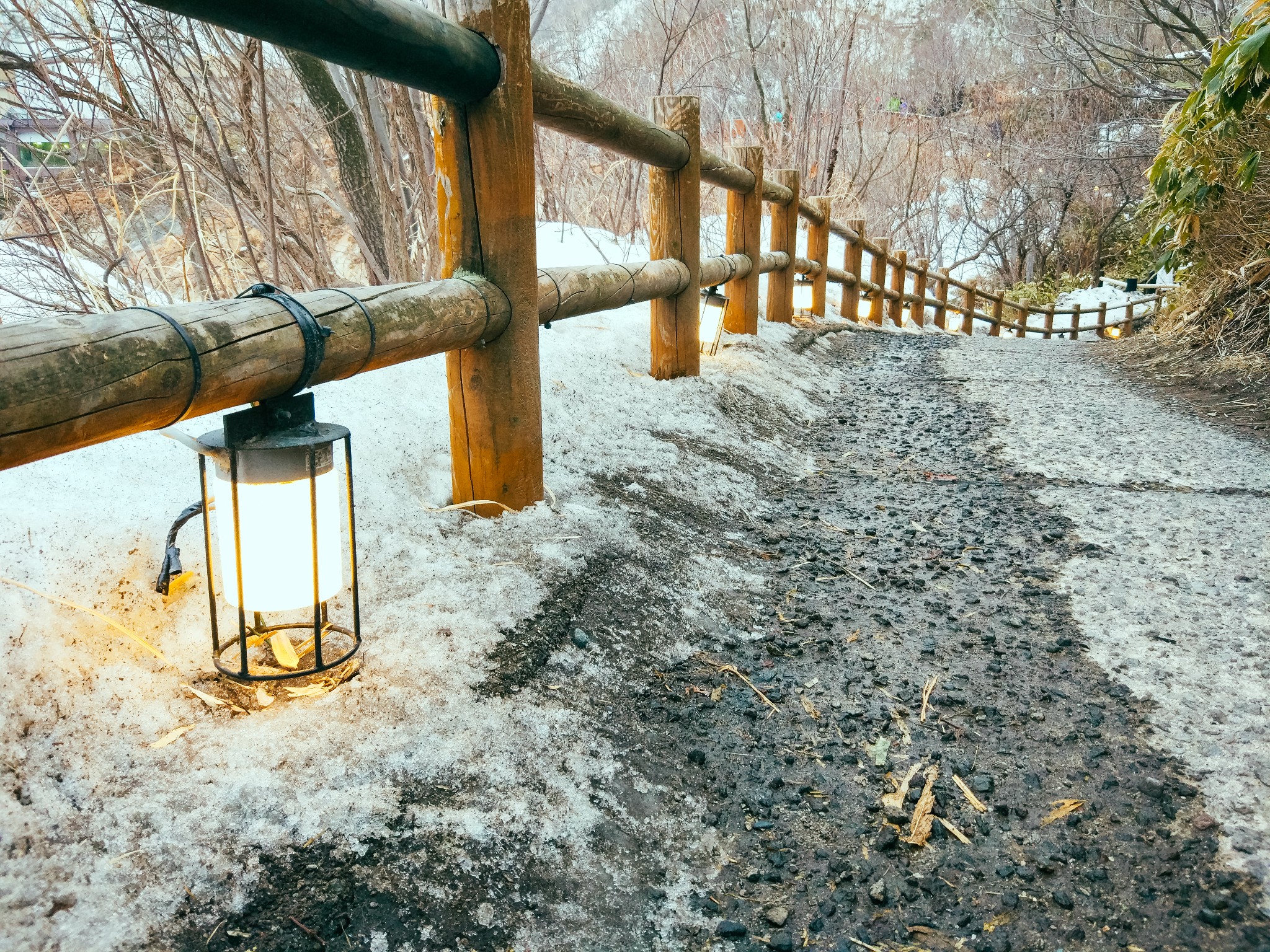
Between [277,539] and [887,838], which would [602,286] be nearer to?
[277,539]

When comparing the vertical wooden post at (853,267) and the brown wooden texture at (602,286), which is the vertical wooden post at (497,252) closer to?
the brown wooden texture at (602,286)

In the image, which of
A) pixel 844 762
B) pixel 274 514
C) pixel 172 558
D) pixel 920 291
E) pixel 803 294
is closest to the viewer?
pixel 274 514

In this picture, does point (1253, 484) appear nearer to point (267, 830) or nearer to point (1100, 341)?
point (267, 830)

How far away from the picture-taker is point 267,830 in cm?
101

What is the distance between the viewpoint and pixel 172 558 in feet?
4.21

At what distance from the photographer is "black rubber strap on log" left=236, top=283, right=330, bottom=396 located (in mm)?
1177

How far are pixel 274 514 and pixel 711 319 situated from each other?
2.73 m

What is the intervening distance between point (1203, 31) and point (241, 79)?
30.0 feet

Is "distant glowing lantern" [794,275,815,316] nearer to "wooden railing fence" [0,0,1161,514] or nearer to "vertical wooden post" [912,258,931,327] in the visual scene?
"wooden railing fence" [0,0,1161,514]

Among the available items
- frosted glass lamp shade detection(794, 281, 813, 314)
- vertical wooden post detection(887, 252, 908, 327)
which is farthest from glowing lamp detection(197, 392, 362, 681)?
vertical wooden post detection(887, 252, 908, 327)

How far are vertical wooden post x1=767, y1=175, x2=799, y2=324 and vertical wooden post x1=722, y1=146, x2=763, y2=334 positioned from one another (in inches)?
29.4

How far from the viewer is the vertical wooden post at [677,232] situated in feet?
10.1

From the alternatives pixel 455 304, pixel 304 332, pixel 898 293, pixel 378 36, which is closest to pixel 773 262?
pixel 455 304

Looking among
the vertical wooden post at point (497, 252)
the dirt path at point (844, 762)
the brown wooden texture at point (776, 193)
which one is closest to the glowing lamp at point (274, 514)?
the dirt path at point (844, 762)
